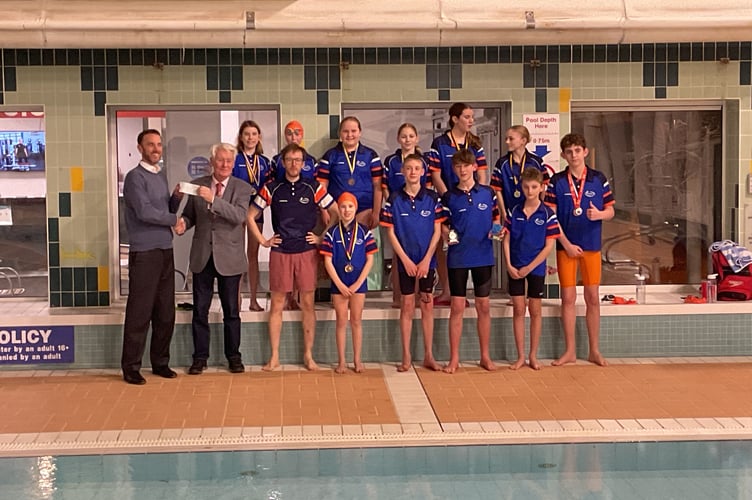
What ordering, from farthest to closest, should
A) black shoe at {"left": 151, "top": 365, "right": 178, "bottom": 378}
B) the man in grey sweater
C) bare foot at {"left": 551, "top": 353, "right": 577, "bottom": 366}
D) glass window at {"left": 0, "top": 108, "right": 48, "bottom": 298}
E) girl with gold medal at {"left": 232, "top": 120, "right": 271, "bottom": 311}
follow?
glass window at {"left": 0, "top": 108, "right": 48, "bottom": 298}, girl with gold medal at {"left": 232, "top": 120, "right": 271, "bottom": 311}, bare foot at {"left": 551, "top": 353, "right": 577, "bottom": 366}, black shoe at {"left": 151, "top": 365, "right": 178, "bottom": 378}, the man in grey sweater

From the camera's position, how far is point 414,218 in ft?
27.4

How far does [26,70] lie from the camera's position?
30.2ft

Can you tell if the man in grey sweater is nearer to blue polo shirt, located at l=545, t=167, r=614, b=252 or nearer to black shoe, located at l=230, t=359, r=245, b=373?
black shoe, located at l=230, t=359, r=245, b=373

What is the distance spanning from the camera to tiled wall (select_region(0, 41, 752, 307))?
926 centimetres

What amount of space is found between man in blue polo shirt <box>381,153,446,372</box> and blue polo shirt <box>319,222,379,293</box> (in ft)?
0.61

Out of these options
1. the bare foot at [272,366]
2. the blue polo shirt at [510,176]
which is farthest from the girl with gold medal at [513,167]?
the bare foot at [272,366]

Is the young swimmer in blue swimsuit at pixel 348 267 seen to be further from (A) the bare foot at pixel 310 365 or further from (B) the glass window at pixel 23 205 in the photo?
(B) the glass window at pixel 23 205

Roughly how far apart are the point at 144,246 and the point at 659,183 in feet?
15.3

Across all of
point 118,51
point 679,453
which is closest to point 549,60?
point 118,51

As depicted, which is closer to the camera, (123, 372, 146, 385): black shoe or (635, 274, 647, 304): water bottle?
(123, 372, 146, 385): black shoe

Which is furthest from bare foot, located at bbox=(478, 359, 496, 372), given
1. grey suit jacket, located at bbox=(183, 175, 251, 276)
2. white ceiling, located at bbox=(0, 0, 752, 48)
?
white ceiling, located at bbox=(0, 0, 752, 48)

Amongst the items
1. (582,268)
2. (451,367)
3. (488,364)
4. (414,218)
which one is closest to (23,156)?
(414,218)

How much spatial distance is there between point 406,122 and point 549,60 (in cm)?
135

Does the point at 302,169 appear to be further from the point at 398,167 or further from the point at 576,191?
the point at 576,191
